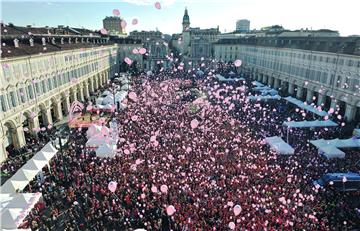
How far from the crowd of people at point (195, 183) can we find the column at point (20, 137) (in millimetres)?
4501

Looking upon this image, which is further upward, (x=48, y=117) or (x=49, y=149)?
(x=49, y=149)

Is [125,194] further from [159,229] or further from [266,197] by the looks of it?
[266,197]

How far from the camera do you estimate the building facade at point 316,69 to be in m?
33.7

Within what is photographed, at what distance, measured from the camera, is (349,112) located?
111 ft

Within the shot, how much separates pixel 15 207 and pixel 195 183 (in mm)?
11008

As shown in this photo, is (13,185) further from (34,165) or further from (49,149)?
(49,149)

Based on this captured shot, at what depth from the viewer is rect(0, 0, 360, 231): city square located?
16.7 metres

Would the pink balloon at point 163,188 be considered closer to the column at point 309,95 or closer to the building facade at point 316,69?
the building facade at point 316,69

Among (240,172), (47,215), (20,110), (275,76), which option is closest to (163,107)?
(20,110)

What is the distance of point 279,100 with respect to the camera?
142 ft

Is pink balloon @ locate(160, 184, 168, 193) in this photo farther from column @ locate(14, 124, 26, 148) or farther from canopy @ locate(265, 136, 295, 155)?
column @ locate(14, 124, 26, 148)

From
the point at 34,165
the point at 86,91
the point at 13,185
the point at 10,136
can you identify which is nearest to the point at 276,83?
the point at 86,91

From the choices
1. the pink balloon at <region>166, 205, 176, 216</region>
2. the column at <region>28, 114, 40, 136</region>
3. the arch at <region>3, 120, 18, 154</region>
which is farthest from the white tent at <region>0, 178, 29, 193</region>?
the column at <region>28, 114, 40, 136</region>

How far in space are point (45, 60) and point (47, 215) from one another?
830 inches
